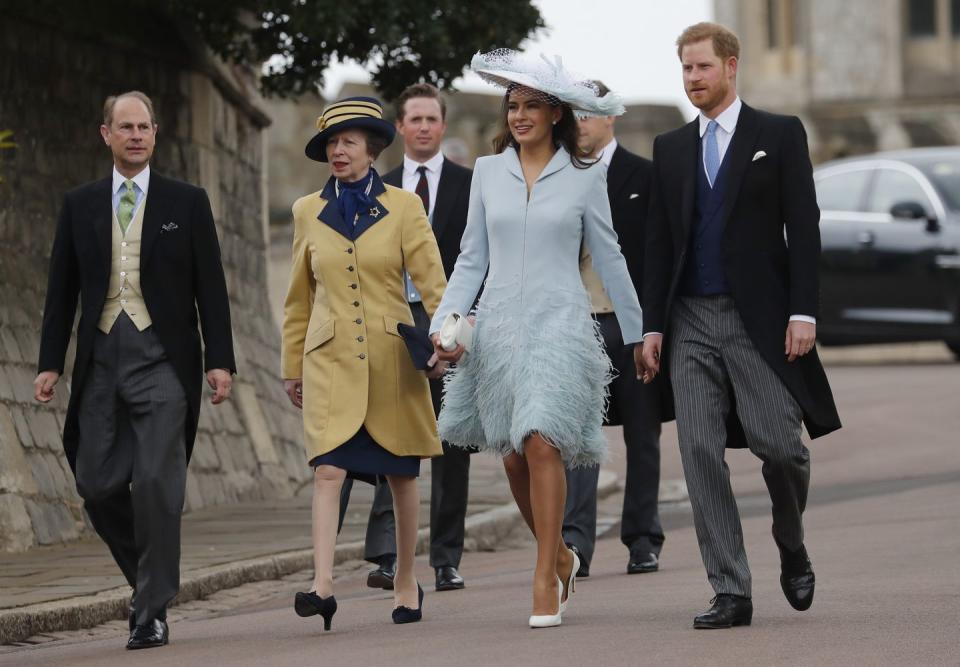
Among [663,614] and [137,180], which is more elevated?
[137,180]

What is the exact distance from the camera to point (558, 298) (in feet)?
25.0

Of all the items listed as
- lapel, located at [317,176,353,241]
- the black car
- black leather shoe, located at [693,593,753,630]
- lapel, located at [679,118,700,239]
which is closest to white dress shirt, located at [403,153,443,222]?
lapel, located at [317,176,353,241]

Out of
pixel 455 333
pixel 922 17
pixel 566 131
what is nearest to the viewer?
pixel 455 333

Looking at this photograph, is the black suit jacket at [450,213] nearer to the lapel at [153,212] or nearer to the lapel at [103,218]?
the lapel at [153,212]

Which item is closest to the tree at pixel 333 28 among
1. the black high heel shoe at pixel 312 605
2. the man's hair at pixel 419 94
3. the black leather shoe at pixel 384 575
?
the man's hair at pixel 419 94

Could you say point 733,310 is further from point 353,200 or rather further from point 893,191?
point 893,191

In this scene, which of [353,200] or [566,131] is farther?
[353,200]

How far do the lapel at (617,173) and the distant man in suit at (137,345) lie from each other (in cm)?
223

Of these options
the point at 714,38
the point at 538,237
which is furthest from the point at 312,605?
the point at 714,38

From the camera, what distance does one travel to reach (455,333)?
299 inches

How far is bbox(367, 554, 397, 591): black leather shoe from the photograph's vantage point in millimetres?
9148

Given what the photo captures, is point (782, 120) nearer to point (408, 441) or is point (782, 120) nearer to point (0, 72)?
point (408, 441)

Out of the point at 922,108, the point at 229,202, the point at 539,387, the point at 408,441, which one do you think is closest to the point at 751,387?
the point at 539,387

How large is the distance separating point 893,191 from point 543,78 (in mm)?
12691
